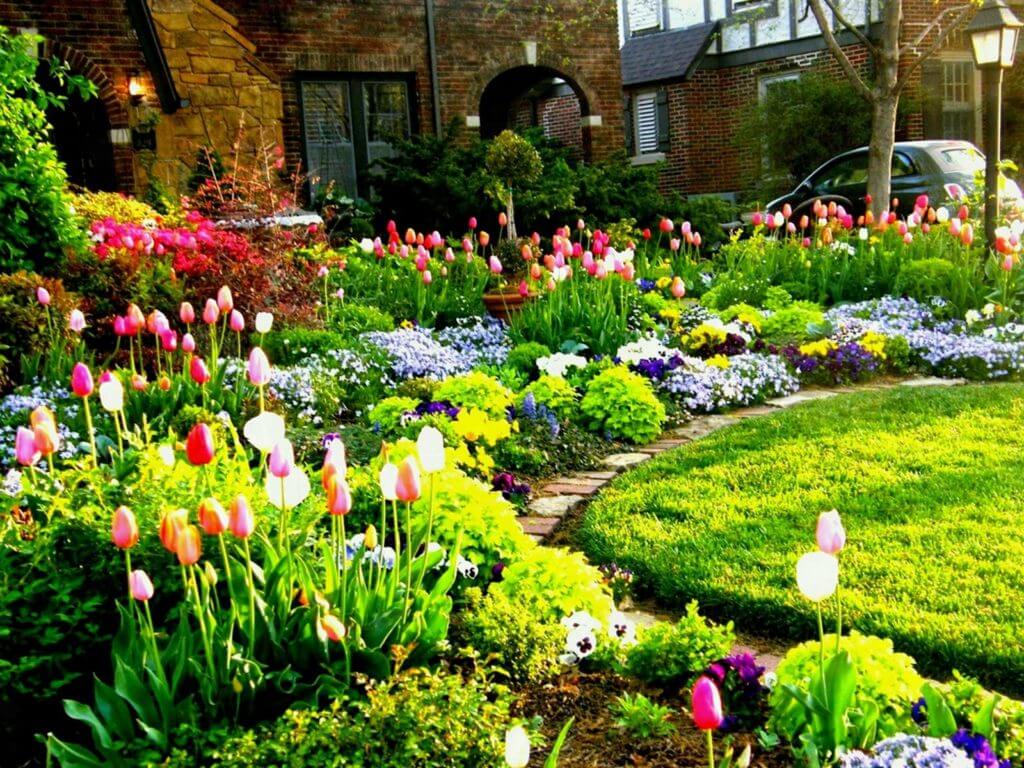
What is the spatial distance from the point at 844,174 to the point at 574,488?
44.3 ft

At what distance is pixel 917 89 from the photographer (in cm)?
2144

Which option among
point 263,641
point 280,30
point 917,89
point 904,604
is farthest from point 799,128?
point 263,641

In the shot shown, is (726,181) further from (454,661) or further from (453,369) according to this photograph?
(454,661)

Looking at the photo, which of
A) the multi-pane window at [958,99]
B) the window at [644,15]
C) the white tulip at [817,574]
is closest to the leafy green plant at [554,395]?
the white tulip at [817,574]

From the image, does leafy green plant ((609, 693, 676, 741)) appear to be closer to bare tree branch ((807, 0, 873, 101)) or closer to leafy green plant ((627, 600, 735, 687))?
leafy green plant ((627, 600, 735, 687))

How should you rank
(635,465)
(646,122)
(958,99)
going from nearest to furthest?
(635,465)
(958,99)
(646,122)

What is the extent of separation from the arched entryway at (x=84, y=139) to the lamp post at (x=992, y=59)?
9.66m

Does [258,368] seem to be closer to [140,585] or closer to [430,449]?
[430,449]

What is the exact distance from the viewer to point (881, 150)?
13.3m

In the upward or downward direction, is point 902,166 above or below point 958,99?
below

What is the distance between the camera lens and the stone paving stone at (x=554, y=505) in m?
4.89

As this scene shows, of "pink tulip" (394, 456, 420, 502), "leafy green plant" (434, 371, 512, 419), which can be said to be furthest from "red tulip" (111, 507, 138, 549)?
"leafy green plant" (434, 371, 512, 419)

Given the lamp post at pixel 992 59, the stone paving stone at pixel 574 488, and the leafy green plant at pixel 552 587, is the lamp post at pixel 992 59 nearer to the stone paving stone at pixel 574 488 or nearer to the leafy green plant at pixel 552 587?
the stone paving stone at pixel 574 488

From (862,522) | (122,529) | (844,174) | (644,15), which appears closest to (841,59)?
(844,174)
